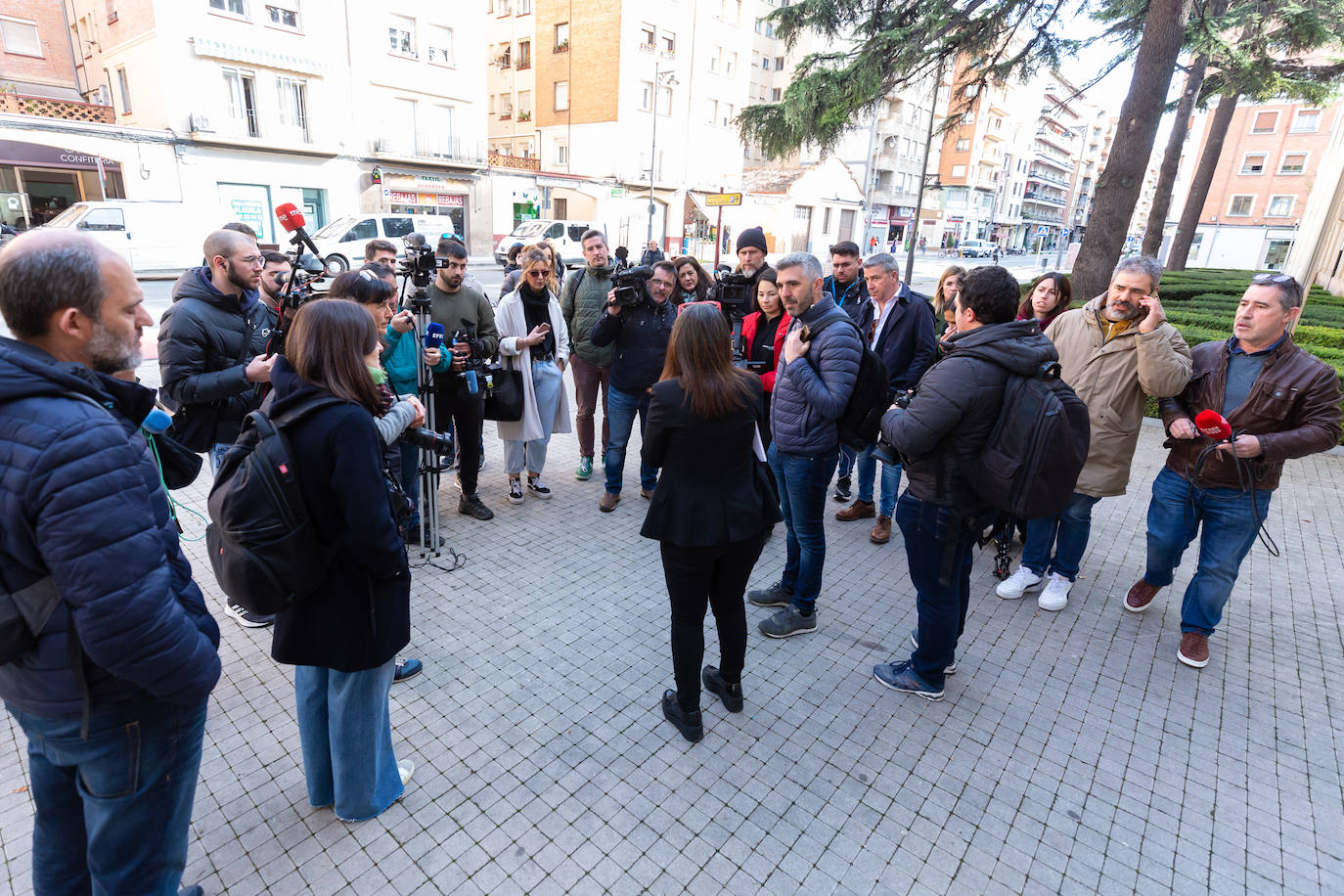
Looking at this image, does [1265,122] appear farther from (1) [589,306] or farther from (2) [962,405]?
(2) [962,405]

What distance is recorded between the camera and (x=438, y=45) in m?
26.5

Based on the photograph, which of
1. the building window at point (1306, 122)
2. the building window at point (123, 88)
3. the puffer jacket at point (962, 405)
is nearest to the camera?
the puffer jacket at point (962, 405)

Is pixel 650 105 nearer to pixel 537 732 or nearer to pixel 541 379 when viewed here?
pixel 541 379

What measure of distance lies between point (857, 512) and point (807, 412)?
2.21 m

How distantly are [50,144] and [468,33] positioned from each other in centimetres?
1464

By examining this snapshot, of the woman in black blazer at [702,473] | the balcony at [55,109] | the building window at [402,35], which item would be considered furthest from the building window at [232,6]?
the woman in black blazer at [702,473]

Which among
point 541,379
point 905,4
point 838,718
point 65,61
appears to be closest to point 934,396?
point 838,718

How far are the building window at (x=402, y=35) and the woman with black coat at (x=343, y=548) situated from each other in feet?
95.1

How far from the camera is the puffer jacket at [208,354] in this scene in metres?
3.21

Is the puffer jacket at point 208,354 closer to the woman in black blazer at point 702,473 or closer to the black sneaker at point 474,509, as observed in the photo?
the black sneaker at point 474,509

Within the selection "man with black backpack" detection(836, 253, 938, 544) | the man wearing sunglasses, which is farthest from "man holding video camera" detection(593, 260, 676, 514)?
the man wearing sunglasses

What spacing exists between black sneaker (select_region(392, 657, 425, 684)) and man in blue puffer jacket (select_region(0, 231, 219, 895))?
144 centimetres

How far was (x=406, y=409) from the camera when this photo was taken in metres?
2.87

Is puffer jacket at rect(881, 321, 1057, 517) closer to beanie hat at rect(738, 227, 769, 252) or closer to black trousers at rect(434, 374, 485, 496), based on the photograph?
beanie hat at rect(738, 227, 769, 252)
